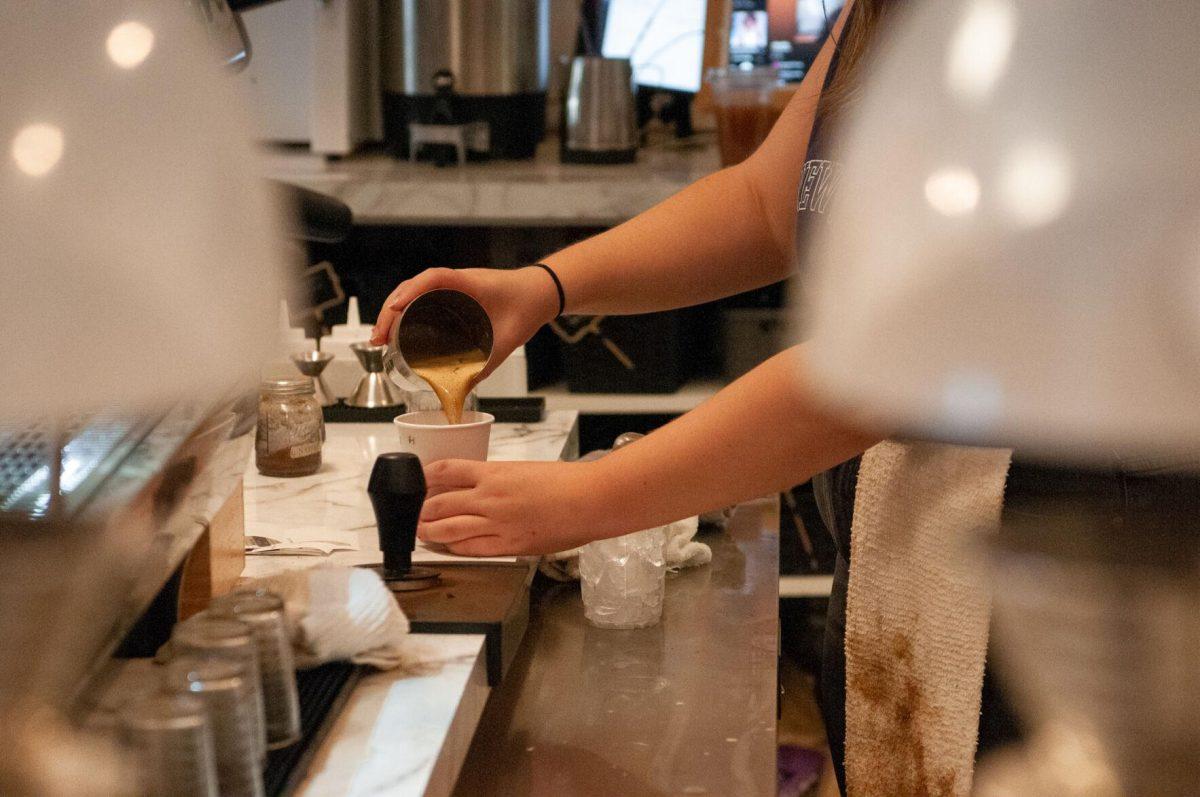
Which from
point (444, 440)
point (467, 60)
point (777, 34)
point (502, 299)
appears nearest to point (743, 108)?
point (777, 34)

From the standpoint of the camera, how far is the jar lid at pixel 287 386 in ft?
4.60

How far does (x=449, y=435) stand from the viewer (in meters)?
1.18

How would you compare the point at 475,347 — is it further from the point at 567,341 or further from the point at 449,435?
the point at 567,341

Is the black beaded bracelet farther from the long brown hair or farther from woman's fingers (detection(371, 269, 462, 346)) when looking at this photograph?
the long brown hair

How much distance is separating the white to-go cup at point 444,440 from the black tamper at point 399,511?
0.14 m

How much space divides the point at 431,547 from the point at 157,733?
0.51m

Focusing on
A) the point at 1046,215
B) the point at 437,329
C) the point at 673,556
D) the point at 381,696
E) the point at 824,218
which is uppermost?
the point at 1046,215

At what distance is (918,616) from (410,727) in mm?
460

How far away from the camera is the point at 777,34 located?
314cm

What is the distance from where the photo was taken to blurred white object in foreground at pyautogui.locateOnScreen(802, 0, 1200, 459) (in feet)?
1.83

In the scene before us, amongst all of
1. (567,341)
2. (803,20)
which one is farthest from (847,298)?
(803,20)

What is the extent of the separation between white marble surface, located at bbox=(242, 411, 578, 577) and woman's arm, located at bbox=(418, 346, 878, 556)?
0.08m

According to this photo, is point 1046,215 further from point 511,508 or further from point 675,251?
point 675,251

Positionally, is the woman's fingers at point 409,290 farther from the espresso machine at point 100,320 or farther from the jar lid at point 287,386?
the espresso machine at point 100,320
